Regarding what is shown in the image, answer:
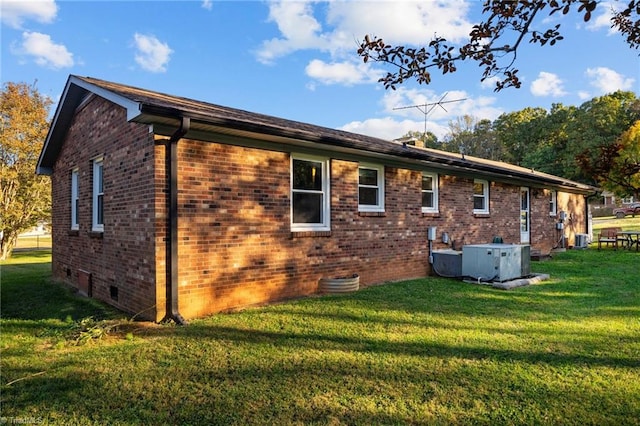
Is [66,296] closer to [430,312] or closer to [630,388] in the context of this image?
[430,312]

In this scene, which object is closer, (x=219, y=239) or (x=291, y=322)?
(x=291, y=322)

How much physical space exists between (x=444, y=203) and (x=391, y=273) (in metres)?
3.01

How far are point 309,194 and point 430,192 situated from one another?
14.4ft

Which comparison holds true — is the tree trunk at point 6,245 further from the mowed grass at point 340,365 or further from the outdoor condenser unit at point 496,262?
the outdoor condenser unit at point 496,262

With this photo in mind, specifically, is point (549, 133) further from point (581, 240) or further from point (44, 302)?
point (44, 302)

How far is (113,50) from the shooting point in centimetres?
1074

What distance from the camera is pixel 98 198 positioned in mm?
8148

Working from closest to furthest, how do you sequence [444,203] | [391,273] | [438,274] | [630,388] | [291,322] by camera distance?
[630,388], [291,322], [391,273], [438,274], [444,203]

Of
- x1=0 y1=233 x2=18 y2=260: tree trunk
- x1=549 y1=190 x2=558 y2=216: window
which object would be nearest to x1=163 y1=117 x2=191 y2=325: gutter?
x1=549 y1=190 x2=558 y2=216: window

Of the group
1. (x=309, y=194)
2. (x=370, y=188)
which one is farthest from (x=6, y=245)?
(x=370, y=188)

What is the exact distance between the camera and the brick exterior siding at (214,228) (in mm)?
6012

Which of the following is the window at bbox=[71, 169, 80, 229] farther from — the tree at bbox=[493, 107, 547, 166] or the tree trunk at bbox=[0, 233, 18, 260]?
the tree at bbox=[493, 107, 547, 166]

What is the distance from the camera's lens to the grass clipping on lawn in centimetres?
329

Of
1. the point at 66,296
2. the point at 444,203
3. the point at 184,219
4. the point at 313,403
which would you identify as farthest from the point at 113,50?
the point at 313,403
